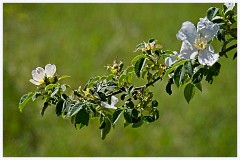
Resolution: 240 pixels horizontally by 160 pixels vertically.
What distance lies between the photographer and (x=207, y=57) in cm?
119

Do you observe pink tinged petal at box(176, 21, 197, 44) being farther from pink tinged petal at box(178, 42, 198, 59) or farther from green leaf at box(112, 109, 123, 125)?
green leaf at box(112, 109, 123, 125)

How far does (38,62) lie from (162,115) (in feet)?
3.37

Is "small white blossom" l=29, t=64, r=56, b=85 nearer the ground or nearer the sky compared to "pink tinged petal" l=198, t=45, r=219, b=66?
nearer the ground

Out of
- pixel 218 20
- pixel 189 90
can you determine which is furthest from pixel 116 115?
pixel 218 20

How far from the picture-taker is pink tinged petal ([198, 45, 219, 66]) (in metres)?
1.17

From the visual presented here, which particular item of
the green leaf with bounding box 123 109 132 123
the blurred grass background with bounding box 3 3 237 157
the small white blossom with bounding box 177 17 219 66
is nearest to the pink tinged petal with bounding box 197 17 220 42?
the small white blossom with bounding box 177 17 219 66

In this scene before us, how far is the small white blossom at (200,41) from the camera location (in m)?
1.19

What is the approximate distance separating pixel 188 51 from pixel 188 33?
54 millimetres

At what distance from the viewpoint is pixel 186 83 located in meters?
1.28

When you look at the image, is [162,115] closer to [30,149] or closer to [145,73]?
[30,149]

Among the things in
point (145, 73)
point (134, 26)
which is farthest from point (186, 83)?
point (134, 26)

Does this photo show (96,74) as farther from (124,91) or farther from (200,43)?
(200,43)

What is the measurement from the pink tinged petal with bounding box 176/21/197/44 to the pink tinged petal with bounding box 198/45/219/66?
1.6 inches

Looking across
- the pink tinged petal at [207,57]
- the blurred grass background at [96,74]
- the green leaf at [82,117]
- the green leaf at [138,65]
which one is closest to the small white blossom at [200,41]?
the pink tinged petal at [207,57]
